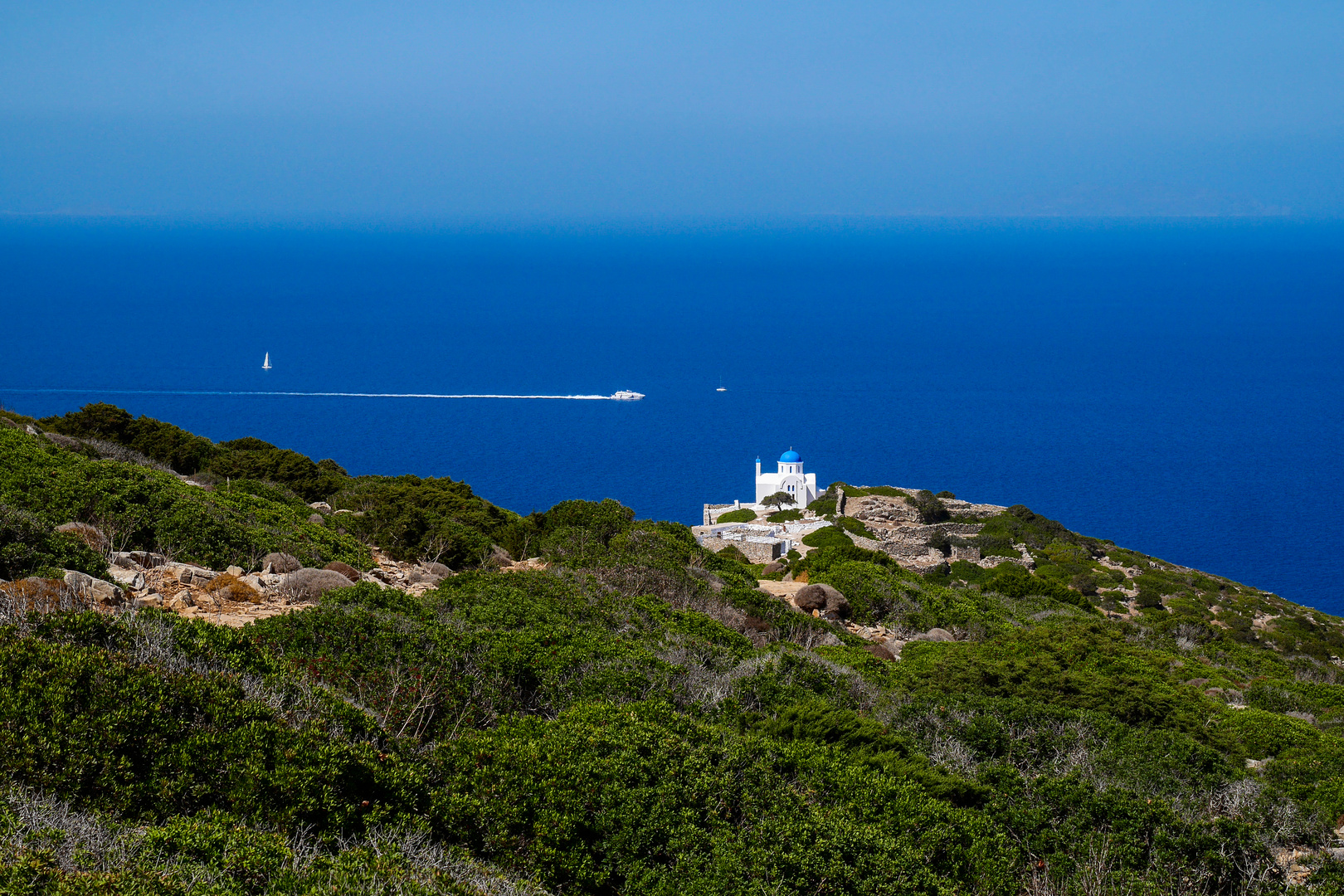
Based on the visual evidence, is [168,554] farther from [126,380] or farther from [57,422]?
[126,380]

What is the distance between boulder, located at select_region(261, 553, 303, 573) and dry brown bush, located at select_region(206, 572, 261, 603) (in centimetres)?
97

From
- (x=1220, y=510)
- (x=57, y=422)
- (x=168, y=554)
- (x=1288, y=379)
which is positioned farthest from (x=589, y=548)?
(x=1288, y=379)

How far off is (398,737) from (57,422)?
70.5ft

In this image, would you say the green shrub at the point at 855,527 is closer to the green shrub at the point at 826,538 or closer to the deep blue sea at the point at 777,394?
the green shrub at the point at 826,538

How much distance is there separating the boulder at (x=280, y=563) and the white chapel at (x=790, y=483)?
37890 mm

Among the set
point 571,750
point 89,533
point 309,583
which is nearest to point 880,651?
point 309,583

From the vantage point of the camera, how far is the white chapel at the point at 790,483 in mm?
49875

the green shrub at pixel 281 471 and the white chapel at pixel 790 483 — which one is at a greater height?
the green shrub at pixel 281 471

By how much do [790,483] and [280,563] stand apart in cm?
3955

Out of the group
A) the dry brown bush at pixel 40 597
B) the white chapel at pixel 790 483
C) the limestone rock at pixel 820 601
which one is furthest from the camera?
the white chapel at pixel 790 483

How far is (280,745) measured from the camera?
5863 millimetres

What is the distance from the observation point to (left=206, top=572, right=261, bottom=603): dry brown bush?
10672 millimetres

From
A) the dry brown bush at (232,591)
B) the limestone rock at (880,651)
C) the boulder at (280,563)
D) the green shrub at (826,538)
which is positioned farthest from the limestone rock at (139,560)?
the green shrub at (826,538)

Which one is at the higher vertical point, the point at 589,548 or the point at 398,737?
the point at 398,737
